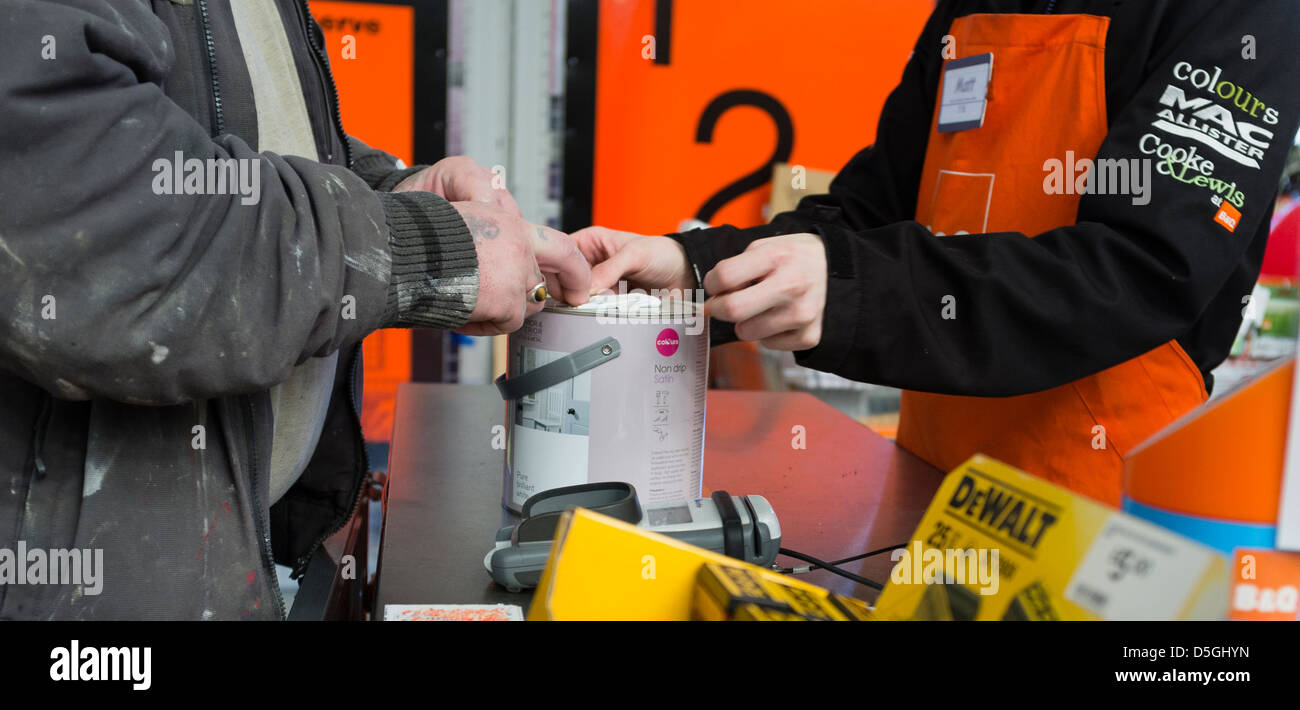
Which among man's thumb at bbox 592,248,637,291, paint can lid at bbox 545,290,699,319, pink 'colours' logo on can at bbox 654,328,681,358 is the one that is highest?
man's thumb at bbox 592,248,637,291

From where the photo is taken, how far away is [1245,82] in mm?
913

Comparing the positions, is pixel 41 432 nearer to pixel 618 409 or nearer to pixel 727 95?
pixel 618 409

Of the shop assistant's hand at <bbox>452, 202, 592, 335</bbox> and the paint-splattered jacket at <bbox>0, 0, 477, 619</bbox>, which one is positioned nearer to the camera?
the paint-splattered jacket at <bbox>0, 0, 477, 619</bbox>

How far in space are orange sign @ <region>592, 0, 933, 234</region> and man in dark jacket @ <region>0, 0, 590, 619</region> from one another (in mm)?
2368

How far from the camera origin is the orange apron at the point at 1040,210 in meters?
1.05

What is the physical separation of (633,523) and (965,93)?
0.76m

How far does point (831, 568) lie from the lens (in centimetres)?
86

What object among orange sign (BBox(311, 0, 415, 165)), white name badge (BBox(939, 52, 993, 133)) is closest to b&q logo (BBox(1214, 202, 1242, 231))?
white name badge (BBox(939, 52, 993, 133))

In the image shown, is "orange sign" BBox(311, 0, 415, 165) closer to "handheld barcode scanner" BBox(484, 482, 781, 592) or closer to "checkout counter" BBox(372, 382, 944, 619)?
"checkout counter" BBox(372, 382, 944, 619)

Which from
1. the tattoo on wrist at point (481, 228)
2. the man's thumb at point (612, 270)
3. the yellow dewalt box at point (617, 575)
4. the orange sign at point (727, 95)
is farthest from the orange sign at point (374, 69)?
the yellow dewalt box at point (617, 575)

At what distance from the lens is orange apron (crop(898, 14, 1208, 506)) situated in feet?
3.45

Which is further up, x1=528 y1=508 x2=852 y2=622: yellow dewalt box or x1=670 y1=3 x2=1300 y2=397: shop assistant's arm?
x1=670 y1=3 x2=1300 y2=397: shop assistant's arm
